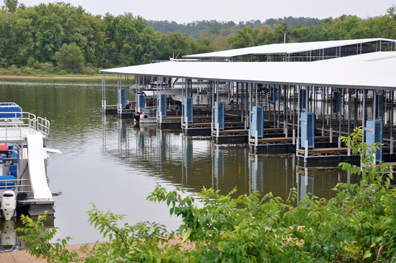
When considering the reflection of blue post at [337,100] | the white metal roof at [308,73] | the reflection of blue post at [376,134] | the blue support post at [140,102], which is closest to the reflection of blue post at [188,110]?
the white metal roof at [308,73]

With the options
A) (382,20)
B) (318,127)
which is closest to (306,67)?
(318,127)

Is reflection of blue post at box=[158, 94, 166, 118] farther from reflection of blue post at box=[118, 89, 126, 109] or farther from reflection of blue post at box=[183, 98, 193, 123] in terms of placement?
reflection of blue post at box=[118, 89, 126, 109]

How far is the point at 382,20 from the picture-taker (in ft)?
327

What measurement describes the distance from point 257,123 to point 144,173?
7060 millimetres

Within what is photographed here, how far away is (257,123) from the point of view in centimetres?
2512

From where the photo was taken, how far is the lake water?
15.4 m

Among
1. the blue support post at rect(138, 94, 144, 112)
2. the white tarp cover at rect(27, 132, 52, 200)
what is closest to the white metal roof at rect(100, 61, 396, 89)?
the blue support post at rect(138, 94, 144, 112)

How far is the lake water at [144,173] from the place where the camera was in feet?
50.4

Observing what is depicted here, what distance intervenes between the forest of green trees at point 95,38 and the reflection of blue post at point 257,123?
253 feet

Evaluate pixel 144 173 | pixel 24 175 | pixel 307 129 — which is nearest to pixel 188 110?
pixel 307 129

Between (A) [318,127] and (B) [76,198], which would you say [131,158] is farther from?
(A) [318,127]

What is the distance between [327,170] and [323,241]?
1503cm

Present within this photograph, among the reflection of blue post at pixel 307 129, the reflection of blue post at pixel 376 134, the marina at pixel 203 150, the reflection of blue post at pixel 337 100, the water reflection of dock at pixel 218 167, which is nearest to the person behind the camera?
the marina at pixel 203 150

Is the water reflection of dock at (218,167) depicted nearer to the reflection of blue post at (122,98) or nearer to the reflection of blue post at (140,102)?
the reflection of blue post at (140,102)
